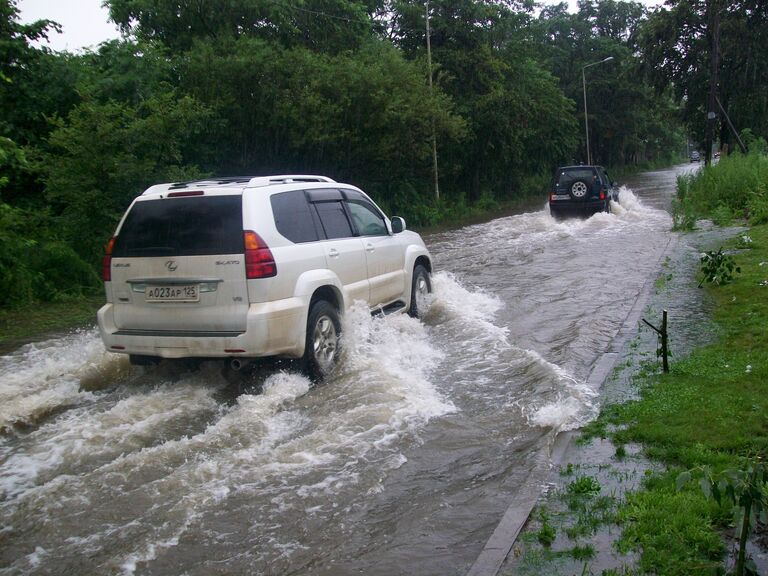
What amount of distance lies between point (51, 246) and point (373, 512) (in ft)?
32.1

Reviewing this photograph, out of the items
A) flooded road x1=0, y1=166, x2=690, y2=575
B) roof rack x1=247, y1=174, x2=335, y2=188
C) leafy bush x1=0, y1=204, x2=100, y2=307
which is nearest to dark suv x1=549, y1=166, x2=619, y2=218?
flooded road x1=0, y1=166, x2=690, y2=575

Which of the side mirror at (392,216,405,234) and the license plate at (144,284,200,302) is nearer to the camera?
the license plate at (144,284,200,302)

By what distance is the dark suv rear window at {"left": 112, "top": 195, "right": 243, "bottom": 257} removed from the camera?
655 cm

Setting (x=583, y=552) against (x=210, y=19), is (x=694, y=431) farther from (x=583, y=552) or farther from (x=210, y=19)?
(x=210, y=19)

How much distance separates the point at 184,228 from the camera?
6668mm

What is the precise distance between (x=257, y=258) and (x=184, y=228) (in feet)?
2.51

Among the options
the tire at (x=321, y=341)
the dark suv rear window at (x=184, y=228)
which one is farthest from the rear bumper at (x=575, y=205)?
the dark suv rear window at (x=184, y=228)

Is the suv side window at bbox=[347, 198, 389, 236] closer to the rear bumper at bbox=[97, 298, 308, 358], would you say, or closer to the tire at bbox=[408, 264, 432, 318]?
the tire at bbox=[408, 264, 432, 318]

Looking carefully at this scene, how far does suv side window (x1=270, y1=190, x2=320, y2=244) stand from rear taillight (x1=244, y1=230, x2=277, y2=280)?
396 millimetres

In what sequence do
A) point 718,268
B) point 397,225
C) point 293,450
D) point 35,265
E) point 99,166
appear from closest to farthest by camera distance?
point 293,450, point 397,225, point 718,268, point 35,265, point 99,166

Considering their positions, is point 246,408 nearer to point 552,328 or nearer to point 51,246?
point 552,328

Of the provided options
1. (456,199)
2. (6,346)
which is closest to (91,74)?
(6,346)

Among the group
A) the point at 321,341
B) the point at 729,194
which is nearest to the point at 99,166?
the point at 321,341

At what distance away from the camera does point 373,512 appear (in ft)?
14.7
